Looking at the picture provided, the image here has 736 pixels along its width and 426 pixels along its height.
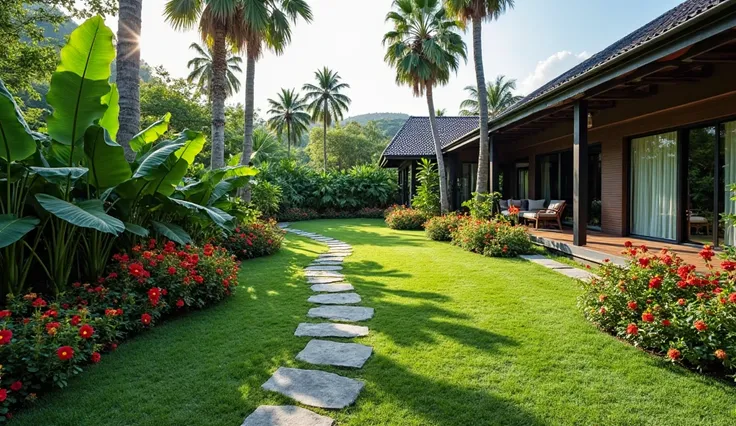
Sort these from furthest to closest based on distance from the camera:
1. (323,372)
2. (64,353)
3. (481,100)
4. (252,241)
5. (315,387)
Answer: (481,100)
(252,241)
(323,372)
(315,387)
(64,353)

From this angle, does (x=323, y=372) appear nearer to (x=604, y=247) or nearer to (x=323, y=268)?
(x=323, y=268)

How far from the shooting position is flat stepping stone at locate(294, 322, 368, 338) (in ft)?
12.3

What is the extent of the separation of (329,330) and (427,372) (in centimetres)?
121

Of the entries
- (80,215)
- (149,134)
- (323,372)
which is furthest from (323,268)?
(80,215)

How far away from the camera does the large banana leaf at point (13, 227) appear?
2.93m

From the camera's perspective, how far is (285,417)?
7.69ft

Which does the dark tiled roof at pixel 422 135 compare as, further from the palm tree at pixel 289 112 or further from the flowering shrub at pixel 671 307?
the palm tree at pixel 289 112

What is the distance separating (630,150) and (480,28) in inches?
192

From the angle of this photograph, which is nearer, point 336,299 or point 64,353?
point 64,353

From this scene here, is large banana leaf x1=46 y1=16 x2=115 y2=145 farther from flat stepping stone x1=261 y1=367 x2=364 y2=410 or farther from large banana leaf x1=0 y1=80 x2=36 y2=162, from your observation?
flat stepping stone x1=261 y1=367 x2=364 y2=410

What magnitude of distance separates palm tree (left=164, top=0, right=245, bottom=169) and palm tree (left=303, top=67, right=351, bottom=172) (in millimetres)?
24582

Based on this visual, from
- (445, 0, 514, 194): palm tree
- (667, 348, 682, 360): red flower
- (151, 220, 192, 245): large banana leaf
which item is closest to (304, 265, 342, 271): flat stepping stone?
(151, 220, 192, 245): large banana leaf

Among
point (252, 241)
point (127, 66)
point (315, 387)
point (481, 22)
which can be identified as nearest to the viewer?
point (315, 387)

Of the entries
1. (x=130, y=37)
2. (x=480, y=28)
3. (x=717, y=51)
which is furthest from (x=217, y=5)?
(x=717, y=51)
